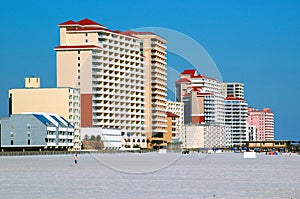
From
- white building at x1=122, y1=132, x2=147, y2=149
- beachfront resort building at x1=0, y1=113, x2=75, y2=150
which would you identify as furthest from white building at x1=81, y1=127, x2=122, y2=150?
beachfront resort building at x1=0, y1=113, x2=75, y2=150

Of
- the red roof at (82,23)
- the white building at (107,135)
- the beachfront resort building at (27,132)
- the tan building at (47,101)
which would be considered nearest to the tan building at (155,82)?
A: the red roof at (82,23)

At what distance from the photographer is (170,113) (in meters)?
193

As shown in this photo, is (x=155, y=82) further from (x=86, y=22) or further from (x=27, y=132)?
(x=27, y=132)

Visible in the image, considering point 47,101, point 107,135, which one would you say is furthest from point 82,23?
point 107,135

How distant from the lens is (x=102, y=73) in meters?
151

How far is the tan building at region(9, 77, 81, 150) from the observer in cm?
13712

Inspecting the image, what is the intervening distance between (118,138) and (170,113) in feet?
159

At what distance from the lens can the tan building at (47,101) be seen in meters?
137

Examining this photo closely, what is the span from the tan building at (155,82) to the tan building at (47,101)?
3248 centimetres

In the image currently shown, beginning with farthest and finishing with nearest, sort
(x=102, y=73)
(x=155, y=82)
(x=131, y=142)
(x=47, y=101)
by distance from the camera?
(x=155, y=82) → (x=131, y=142) → (x=102, y=73) → (x=47, y=101)

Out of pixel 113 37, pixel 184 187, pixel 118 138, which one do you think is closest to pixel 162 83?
pixel 113 37

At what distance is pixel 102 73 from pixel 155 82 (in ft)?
92.7

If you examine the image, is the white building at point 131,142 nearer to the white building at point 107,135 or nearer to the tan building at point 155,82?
the white building at point 107,135

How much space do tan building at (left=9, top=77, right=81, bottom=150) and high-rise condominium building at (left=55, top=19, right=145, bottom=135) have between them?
733 centimetres
